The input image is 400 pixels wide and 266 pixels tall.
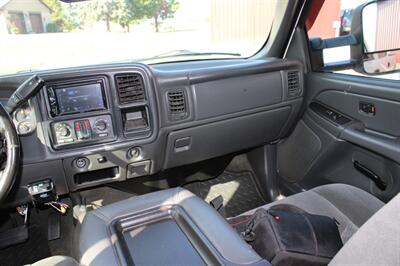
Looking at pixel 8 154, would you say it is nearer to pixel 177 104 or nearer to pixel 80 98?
pixel 80 98

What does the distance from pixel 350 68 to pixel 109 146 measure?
153 cm

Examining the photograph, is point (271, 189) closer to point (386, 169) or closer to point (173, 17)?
point (386, 169)

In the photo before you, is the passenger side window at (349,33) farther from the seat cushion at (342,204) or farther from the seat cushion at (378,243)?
the seat cushion at (378,243)

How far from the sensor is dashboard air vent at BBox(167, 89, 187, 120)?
209 centimetres

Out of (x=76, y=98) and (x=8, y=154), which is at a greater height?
(x=76, y=98)

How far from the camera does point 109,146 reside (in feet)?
6.55

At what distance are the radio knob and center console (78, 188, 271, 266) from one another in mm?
618

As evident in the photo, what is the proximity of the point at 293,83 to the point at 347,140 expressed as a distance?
52cm

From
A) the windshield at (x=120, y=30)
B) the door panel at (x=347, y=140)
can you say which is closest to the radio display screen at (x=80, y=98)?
the windshield at (x=120, y=30)

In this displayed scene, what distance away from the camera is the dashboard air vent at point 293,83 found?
2.44 m

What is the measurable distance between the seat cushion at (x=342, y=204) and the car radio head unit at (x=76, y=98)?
3.09 feet

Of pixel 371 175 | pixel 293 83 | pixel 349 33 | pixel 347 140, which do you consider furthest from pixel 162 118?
pixel 349 33

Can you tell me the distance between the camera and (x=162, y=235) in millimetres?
1242

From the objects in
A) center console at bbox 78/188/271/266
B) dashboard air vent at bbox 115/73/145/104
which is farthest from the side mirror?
center console at bbox 78/188/271/266
